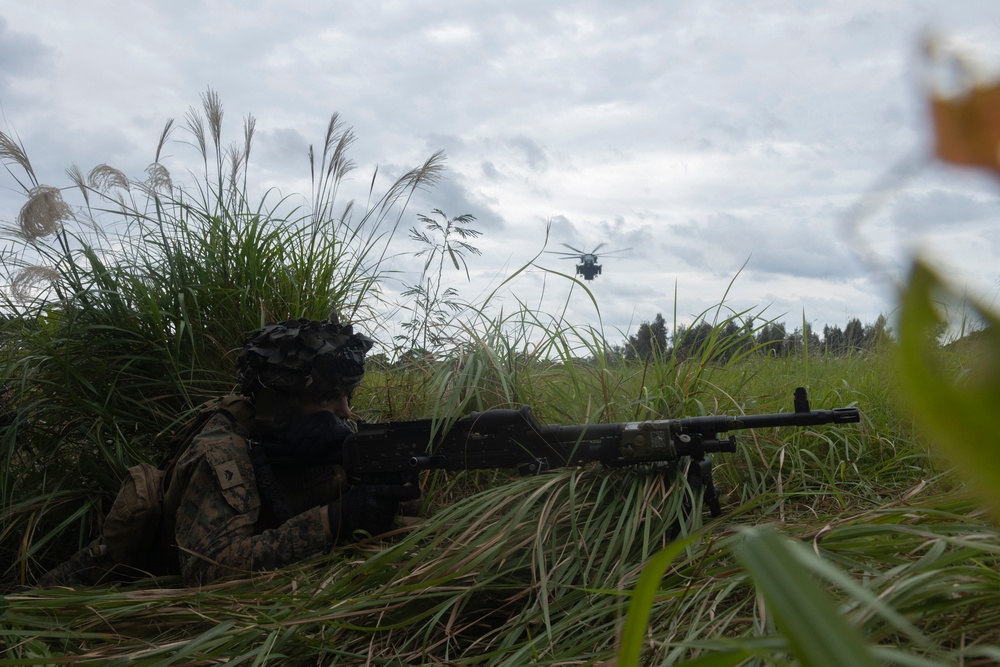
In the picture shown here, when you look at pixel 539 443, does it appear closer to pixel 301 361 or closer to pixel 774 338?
pixel 301 361

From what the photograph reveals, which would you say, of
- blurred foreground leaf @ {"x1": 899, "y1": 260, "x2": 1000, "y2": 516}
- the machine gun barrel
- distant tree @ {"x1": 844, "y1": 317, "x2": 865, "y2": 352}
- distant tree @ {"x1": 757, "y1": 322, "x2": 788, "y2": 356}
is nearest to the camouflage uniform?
the machine gun barrel

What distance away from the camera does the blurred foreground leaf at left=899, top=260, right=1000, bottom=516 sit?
291mm

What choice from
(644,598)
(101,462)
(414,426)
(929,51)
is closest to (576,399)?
(414,426)

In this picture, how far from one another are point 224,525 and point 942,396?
300 centimetres

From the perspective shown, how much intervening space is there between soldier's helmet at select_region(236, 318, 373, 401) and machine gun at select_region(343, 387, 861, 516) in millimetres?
248

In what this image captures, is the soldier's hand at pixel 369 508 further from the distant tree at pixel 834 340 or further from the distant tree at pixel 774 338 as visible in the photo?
the distant tree at pixel 834 340

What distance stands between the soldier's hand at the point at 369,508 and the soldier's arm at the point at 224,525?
2.4 inches

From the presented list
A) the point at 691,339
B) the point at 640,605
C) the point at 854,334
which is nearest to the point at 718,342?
the point at 691,339

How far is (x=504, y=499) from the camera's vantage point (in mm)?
2781

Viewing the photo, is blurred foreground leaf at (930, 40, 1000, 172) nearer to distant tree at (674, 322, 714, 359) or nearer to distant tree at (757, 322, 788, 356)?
distant tree at (674, 322, 714, 359)

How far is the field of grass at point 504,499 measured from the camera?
1.02 m

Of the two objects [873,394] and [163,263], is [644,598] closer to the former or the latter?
[873,394]

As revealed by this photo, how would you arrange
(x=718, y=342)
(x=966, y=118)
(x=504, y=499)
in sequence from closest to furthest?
1. (x=966, y=118)
2. (x=504, y=499)
3. (x=718, y=342)

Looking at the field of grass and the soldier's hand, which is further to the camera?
the soldier's hand
